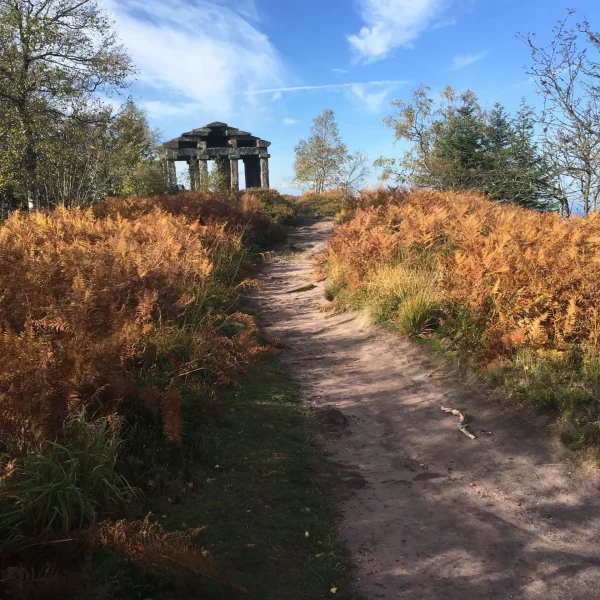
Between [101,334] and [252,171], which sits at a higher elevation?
[252,171]

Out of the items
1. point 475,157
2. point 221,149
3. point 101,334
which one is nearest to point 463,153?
point 475,157

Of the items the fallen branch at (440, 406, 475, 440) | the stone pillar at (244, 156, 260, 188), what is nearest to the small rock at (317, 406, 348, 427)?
the fallen branch at (440, 406, 475, 440)

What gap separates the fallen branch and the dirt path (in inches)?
2.9

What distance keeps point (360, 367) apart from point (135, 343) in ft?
11.3

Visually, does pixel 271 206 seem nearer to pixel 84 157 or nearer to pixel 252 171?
pixel 84 157

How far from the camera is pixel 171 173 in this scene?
31781 millimetres

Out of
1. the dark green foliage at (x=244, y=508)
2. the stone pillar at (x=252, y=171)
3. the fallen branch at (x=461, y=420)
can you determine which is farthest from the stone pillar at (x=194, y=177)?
the dark green foliage at (x=244, y=508)

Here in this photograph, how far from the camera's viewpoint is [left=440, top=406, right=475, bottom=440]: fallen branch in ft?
16.8

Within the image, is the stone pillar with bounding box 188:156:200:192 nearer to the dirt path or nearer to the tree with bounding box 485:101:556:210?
the tree with bounding box 485:101:556:210

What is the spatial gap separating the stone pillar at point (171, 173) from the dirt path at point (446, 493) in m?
A: 24.5

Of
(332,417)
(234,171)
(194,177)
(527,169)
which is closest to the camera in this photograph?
(332,417)

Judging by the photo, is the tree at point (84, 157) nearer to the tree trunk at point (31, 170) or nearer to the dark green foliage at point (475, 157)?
the tree trunk at point (31, 170)

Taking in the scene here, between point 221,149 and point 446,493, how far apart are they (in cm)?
3281

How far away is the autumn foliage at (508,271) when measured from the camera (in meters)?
5.90
